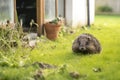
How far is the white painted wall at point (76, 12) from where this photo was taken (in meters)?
13.9

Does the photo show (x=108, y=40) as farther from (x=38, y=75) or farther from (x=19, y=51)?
(x=38, y=75)

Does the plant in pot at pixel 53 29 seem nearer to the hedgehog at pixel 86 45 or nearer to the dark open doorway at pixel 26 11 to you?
the dark open doorway at pixel 26 11

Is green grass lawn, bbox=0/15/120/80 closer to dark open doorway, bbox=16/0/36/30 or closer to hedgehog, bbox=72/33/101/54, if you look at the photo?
Answer: hedgehog, bbox=72/33/101/54

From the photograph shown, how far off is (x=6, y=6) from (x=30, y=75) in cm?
399

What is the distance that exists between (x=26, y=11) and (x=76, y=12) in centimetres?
268

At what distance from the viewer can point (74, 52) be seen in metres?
8.98

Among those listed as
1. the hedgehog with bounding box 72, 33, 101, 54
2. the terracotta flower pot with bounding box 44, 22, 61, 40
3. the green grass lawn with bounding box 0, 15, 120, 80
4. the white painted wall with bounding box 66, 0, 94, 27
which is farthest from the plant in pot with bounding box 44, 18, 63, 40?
the white painted wall with bounding box 66, 0, 94, 27

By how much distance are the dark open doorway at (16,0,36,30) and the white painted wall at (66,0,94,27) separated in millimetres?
1920

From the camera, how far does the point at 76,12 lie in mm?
14578

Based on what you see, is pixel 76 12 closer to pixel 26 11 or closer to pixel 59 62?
pixel 26 11

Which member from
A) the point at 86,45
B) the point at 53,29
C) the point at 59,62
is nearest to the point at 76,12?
the point at 53,29

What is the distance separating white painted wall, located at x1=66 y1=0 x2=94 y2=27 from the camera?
1394 centimetres

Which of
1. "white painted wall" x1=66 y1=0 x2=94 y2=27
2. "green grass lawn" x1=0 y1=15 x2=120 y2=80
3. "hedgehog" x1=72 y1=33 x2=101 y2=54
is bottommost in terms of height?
"green grass lawn" x1=0 y1=15 x2=120 y2=80

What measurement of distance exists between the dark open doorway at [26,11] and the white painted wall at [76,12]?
1920 millimetres
